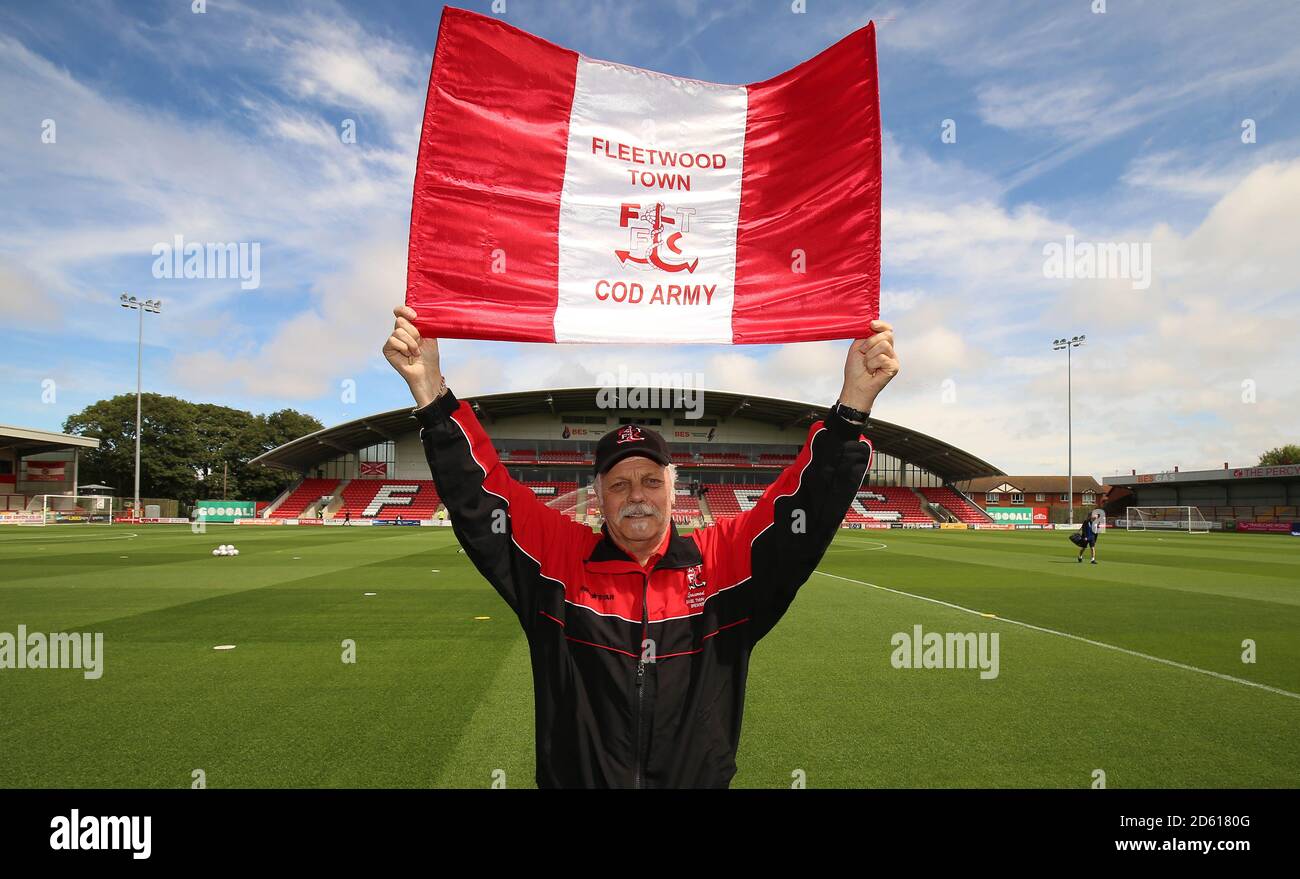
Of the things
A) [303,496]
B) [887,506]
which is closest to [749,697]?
[887,506]

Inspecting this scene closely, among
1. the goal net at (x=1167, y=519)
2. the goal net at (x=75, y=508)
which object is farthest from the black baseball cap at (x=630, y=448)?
the goal net at (x=75, y=508)

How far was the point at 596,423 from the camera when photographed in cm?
6231

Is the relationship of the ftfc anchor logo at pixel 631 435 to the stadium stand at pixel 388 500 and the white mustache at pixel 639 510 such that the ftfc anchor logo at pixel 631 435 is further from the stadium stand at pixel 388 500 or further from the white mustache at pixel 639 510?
the stadium stand at pixel 388 500

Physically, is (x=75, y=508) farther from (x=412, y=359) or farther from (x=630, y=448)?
(x=630, y=448)

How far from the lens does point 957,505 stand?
60.6m

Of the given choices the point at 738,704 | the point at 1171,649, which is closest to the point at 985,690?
the point at 1171,649

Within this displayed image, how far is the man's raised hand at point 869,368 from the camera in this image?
2438 millimetres

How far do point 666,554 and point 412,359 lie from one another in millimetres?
1211

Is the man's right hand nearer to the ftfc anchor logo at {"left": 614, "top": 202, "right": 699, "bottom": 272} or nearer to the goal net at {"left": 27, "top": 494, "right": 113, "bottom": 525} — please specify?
the ftfc anchor logo at {"left": 614, "top": 202, "right": 699, "bottom": 272}

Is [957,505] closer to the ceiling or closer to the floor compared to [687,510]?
closer to the ceiling

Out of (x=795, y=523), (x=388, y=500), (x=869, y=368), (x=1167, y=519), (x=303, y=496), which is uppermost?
(x=869, y=368)

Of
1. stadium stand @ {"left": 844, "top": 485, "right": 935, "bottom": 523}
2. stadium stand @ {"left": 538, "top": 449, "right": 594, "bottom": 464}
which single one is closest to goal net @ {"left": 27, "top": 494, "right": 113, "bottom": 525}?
stadium stand @ {"left": 538, "top": 449, "right": 594, "bottom": 464}

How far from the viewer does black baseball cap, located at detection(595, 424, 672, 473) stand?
256 cm

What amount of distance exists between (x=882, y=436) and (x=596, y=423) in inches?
1005
